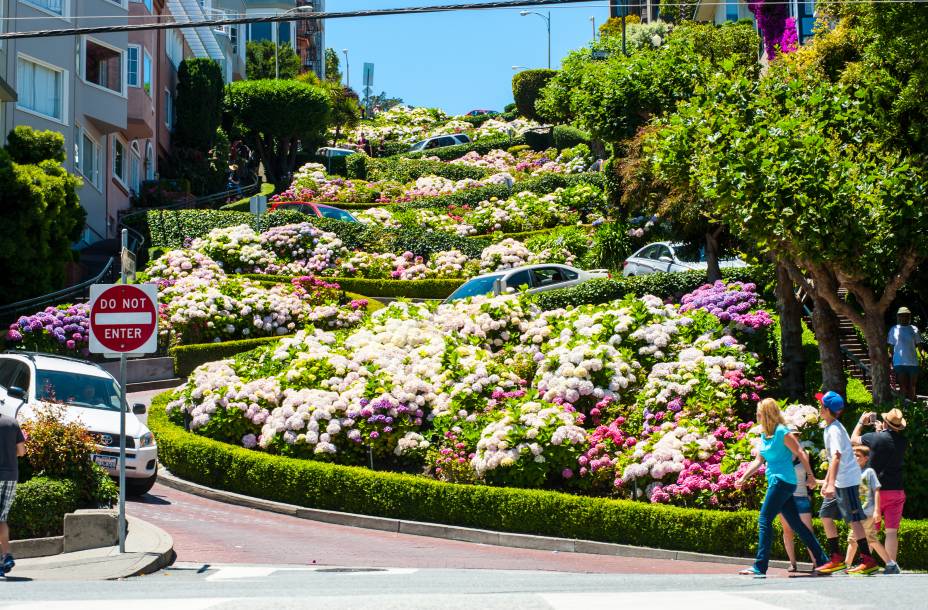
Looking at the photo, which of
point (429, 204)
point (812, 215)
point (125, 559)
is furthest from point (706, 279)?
point (429, 204)

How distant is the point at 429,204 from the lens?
49.5 metres

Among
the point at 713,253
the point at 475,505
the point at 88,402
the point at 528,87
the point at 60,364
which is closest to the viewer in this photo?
the point at 475,505

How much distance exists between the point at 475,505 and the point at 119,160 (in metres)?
32.7

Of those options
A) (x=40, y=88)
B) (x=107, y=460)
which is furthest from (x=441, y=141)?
(x=107, y=460)

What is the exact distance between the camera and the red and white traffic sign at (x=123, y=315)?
1252 cm

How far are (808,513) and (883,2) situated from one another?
8.03 m

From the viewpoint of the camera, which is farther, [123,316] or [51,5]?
[51,5]

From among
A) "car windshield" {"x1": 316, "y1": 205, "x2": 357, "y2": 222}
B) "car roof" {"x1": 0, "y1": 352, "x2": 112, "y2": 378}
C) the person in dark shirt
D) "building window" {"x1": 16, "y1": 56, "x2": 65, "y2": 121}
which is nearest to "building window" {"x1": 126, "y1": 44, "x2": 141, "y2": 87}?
"building window" {"x1": 16, "y1": 56, "x2": 65, "y2": 121}

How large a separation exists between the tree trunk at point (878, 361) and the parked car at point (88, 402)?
954cm

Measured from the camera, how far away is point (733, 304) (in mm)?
21438

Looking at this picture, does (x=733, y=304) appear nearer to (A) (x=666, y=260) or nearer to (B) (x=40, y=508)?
(A) (x=666, y=260)

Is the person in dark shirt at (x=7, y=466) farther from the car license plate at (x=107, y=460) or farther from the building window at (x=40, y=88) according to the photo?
the building window at (x=40, y=88)

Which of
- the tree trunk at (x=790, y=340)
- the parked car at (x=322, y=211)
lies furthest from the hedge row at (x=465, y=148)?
the tree trunk at (x=790, y=340)

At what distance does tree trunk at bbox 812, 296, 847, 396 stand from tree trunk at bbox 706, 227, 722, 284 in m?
6.55
